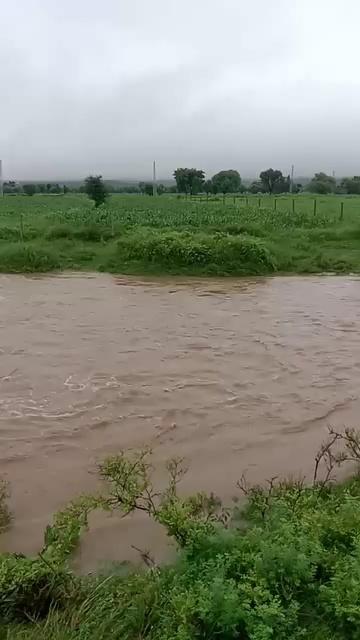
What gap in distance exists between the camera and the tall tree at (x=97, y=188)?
28031mm

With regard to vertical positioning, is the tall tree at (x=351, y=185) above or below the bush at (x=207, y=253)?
above

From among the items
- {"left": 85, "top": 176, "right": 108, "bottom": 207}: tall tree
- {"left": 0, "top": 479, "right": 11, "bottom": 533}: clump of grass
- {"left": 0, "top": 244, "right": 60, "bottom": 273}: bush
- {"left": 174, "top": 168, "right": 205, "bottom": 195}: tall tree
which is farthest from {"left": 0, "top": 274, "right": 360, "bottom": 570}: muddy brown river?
{"left": 174, "top": 168, "right": 205, "bottom": 195}: tall tree

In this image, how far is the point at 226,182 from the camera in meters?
58.9

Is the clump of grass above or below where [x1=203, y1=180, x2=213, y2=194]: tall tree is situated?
below

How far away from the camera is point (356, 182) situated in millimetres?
58344

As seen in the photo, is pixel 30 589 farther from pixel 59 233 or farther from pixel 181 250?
pixel 59 233

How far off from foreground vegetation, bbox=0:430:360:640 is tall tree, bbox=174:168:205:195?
5277 cm

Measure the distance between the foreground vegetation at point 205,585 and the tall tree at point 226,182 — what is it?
55.1 m

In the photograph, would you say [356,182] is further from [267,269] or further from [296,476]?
[296,476]

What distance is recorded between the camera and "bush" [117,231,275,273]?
42.5 ft

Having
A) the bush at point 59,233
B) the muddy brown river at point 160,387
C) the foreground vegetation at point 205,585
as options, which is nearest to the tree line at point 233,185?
the bush at point 59,233

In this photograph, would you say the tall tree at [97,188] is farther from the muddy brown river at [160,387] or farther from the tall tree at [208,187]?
the tall tree at [208,187]

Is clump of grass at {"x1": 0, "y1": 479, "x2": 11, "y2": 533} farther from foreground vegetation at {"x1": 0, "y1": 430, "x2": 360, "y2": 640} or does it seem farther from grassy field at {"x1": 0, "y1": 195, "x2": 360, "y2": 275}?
grassy field at {"x1": 0, "y1": 195, "x2": 360, "y2": 275}

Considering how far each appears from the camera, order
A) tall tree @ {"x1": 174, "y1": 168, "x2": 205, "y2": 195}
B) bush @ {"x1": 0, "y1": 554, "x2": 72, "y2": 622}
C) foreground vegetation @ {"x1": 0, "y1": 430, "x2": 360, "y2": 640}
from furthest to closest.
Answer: tall tree @ {"x1": 174, "y1": 168, "x2": 205, "y2": 195} < bush @ {"x1": 0, "y1": 554, "x2": 72, "y2": 622} < foreground vegetation @ {"x1": 0, "y1": 430, "x2": 360, "y2": 640}
